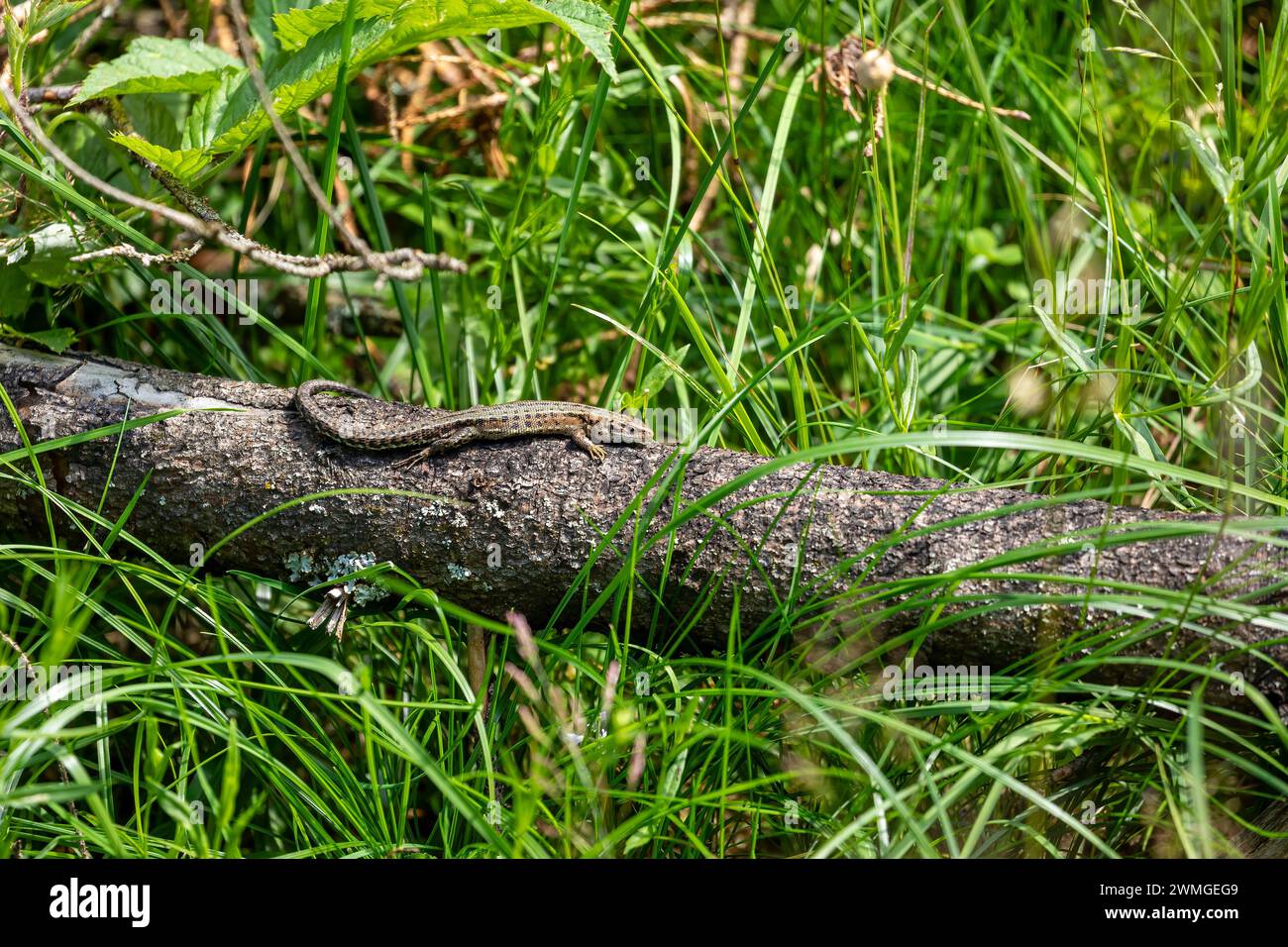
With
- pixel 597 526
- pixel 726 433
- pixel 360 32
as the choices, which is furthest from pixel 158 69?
pixel 726 433

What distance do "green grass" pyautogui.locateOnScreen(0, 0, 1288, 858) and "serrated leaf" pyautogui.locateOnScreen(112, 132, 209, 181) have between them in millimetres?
156

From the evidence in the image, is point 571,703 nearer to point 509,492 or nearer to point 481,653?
point 481,653

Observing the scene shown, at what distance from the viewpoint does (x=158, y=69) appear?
4027mm

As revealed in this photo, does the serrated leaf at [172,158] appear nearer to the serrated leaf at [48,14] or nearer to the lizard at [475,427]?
the serrated leaf at [48,14]

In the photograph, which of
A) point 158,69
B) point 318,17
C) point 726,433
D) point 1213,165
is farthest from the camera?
point 726,433

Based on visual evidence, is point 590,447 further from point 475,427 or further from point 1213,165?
point 1213,165

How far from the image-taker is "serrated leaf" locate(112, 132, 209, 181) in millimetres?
3826

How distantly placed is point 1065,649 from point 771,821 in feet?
3.61

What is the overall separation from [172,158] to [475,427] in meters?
1.53

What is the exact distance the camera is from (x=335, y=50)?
3.80 m

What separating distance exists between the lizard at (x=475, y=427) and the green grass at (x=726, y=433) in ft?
0.71

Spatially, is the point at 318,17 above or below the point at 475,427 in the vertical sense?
above

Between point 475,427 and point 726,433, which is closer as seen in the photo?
point 475,427

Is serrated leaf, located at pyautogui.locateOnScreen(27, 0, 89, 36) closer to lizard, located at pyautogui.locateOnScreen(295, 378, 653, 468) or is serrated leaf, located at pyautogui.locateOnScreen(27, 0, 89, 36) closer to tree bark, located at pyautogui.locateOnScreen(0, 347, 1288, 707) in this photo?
tree bark, located at pyautogui.locateOnScreen(0, 347, 1288, 707)
